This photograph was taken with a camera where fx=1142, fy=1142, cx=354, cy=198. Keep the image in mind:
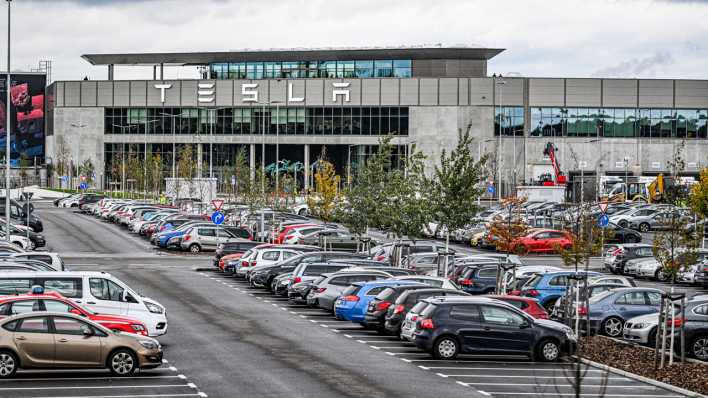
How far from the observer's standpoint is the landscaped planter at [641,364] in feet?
78.1

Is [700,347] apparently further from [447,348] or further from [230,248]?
[230,248]

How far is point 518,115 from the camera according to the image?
11188 cm

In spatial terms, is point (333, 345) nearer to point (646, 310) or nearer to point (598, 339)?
point (598, 339)

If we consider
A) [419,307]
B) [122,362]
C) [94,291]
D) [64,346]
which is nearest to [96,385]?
[122,362]

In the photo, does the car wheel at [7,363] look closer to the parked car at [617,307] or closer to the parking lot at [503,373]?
the parking lot at [503,373]

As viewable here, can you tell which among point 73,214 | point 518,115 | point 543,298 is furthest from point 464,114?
point 543,298

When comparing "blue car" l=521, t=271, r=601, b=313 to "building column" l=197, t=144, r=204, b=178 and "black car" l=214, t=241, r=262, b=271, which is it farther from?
"building column" l=197, t=144, r=204, b=178

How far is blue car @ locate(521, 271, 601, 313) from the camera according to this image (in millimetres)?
35375

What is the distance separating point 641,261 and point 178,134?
7809cm

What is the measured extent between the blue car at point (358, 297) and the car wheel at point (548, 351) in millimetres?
5938

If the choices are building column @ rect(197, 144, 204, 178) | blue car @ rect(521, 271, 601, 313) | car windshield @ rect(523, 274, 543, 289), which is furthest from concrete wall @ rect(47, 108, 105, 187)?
blue car @ rect(521, 271, 601, 313)

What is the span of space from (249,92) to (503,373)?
9325cm

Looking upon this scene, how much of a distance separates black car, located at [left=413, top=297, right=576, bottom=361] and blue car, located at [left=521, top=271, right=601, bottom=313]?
345 inches

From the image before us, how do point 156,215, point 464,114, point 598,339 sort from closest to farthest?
1. point 598,339
2. point 156,215
3. point 464,114
